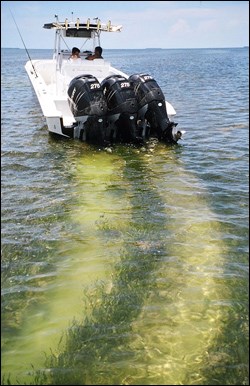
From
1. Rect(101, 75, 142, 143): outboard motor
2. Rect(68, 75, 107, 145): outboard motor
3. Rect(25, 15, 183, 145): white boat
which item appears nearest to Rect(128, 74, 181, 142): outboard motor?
Rect(25, 15, 183, 145): white boat

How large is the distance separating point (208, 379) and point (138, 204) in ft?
14.8

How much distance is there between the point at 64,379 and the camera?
366cm

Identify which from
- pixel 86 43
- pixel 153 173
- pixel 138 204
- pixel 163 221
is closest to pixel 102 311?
pixel 163 221

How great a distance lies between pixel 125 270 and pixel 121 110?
23.6 ft

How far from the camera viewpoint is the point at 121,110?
1169cm

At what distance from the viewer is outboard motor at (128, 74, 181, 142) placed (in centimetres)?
1217

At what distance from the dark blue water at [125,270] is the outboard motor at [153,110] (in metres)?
1.57

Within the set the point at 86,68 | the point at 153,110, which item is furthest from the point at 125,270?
the point at 86,68

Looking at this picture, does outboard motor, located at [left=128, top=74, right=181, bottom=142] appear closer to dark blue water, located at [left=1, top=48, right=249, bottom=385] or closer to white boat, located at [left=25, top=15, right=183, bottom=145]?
white boat, located at [left=25, top=15, right=183, bottom=145]

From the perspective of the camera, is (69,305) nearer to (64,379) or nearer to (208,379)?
(64,379)

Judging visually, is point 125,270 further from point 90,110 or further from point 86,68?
point 86,68

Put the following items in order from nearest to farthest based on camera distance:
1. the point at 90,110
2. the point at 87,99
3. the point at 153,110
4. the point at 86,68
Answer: the point at 90,110
the point at 87,99
the point at 153,110
the point at 86,68

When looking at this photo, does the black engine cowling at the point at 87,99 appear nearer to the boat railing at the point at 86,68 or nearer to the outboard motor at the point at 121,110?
the outboard motor at the point at 121,110

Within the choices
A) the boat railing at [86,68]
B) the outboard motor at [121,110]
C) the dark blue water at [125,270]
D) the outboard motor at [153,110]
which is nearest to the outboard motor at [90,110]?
the outboard motor at [121,110]
